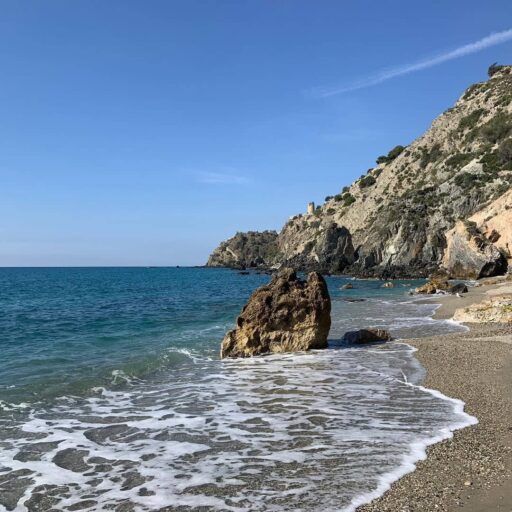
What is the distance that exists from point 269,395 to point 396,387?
312cm

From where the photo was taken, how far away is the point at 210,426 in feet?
30.9

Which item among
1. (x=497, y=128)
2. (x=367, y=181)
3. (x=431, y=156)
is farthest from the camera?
(x=367, y=181)

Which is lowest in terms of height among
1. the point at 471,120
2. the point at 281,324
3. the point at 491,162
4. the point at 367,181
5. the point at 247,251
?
the point at 281,324

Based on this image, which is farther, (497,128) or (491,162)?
(497,128)

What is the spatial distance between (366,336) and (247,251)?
14949cm

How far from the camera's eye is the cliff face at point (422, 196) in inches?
3049

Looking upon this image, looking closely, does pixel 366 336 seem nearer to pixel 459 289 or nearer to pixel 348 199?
pixel 459 289

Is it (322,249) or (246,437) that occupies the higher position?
(322,249)

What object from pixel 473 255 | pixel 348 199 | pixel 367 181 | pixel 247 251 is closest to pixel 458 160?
pixel 367 181

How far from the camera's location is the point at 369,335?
19.5 meters

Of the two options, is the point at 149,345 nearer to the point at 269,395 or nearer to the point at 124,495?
the point at 269,395

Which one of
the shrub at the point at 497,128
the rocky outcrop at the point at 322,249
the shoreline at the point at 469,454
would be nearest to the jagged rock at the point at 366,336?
the shoreline at the point at 469,454

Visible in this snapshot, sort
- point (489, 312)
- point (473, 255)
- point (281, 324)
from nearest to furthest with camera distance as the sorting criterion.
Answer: point (281, 324) < point (489, 312) < point (473, 255)

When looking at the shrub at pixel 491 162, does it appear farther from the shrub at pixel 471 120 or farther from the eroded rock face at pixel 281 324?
the eroded rock face at pixel 281 324
